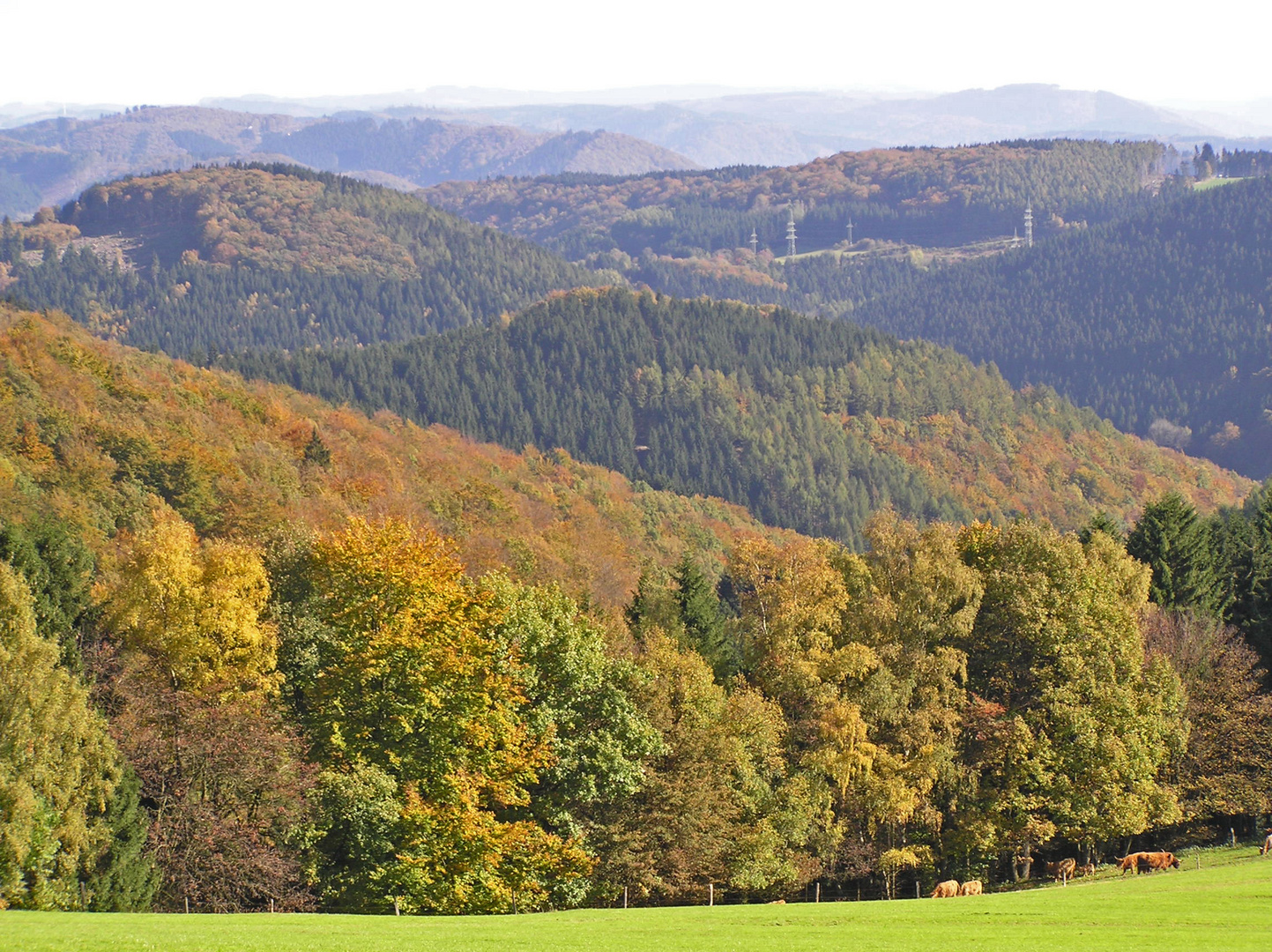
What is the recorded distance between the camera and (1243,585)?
70.1 meters

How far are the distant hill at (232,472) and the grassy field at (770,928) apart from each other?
27590 mm

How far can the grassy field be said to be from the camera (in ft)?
100

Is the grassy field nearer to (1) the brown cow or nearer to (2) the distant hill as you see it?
(1) the brown cow

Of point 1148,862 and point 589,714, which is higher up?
point 589,714

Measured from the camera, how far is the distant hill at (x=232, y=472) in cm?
7275

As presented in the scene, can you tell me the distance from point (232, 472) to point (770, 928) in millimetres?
53559

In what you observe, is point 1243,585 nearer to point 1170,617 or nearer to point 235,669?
point 1170,617

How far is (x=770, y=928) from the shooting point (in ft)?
120

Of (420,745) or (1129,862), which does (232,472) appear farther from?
(1129,862)

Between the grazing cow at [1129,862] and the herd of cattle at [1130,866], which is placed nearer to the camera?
the herd of cattle at [1130,866]

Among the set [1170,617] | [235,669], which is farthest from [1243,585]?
[235,669]

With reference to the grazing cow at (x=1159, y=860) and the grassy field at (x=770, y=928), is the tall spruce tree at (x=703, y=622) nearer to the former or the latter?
the grazing cow at (x=1159, y=860)

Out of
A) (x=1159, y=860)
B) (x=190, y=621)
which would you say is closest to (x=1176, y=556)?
(x=1159, y=860)

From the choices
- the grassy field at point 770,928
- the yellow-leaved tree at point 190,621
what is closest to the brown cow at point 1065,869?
the grassy field at point 770,928
